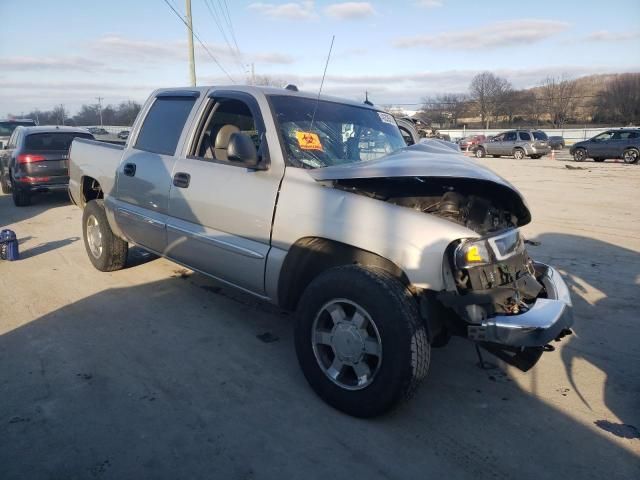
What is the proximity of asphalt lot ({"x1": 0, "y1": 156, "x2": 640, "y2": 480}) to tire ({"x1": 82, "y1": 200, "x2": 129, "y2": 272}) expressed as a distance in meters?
0.44

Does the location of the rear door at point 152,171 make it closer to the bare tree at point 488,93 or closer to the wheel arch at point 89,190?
the wheel arch at point 89,190

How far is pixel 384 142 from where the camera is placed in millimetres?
4324

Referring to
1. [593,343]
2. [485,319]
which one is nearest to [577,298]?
[593,343]

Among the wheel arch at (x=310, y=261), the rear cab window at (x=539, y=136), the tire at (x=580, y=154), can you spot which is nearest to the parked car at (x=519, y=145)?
the rear cab window at (x=539, y=136)

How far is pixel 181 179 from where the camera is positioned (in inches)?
163

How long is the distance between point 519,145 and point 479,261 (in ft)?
95.9

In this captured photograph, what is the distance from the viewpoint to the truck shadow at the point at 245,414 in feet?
8.21

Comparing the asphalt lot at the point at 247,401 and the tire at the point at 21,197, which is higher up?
the tire at the point at 21,197

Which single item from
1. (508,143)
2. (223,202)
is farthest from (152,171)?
(508,143)

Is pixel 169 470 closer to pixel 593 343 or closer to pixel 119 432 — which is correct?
pixel 119 432

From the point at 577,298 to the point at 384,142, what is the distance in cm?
258

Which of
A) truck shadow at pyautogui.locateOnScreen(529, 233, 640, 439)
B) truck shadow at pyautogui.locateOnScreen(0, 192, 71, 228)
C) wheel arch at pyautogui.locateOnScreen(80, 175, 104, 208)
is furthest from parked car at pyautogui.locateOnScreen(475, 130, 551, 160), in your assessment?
wheel arch at pyautogui.locateOnScreen(80, 175, 104, 208)

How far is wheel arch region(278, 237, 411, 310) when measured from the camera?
3.07 metres

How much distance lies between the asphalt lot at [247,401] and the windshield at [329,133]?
5.00 ft
